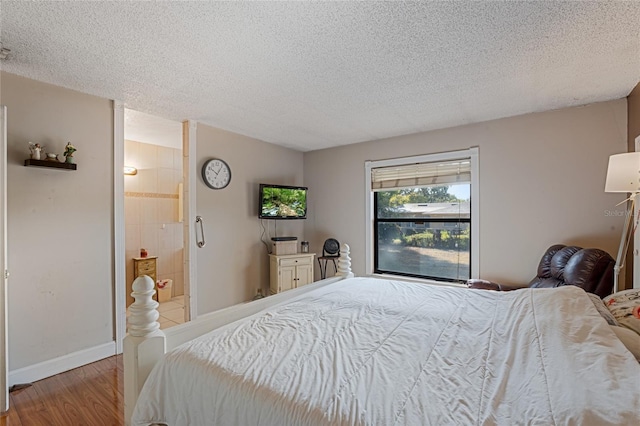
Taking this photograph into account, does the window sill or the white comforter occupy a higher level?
the white comforter

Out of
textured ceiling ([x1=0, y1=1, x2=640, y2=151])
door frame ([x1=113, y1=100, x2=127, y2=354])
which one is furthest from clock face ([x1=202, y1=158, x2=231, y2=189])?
door frame ([x1=113, y1=100, x2=127, y2=354])

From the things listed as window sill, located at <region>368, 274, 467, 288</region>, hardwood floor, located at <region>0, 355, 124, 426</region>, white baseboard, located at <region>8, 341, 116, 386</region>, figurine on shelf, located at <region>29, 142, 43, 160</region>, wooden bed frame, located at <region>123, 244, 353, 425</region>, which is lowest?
hardwood floor, located at <region>0, 355, 124, 426</region>

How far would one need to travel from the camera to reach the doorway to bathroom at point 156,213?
420 centimetres

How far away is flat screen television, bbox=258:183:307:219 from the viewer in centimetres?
401

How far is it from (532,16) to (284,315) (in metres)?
2.07

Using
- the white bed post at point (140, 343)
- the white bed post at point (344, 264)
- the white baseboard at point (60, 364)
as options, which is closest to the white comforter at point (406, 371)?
the white bed post at point (140, 343)

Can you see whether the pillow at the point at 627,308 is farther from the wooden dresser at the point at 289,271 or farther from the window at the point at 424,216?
the wooden dresser at the point at 289,271

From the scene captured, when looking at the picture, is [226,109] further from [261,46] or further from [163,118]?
[261,46]

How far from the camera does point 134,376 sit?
130cm

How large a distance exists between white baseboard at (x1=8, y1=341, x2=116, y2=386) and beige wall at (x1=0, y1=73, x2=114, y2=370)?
41 mm

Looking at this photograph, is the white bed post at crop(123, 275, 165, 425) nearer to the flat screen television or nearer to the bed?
the bed

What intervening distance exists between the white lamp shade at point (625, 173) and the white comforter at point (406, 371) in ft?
2.55

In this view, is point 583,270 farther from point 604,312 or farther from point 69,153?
point 69,153

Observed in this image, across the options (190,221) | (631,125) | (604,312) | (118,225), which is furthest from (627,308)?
(118,225)
